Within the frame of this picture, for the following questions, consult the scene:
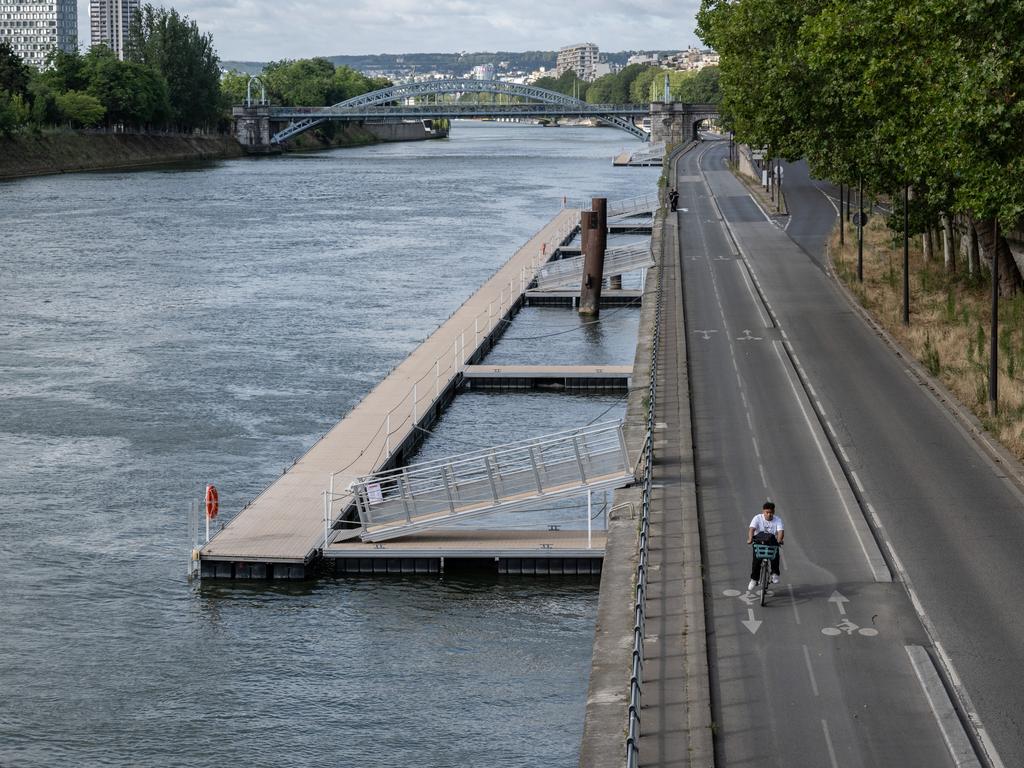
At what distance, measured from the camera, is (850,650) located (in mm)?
19812

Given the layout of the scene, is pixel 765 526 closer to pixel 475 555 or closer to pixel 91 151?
pixel 475 555

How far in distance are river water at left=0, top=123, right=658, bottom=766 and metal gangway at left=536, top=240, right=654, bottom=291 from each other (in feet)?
9.77

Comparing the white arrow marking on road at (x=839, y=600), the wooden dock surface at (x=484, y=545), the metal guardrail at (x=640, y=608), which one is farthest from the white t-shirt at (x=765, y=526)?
the wooden dock surface at (x=484, y=545)

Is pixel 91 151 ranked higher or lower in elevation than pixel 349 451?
higher

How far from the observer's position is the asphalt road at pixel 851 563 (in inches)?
690

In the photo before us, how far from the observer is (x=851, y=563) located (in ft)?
76.9

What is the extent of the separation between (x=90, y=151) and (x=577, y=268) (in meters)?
102

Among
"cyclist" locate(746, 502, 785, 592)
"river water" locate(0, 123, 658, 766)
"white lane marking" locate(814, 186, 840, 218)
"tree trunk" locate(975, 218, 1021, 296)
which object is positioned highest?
"white lane marking" locate(814, 186, 840, 218)

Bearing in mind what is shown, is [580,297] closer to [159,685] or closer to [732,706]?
[159,685]

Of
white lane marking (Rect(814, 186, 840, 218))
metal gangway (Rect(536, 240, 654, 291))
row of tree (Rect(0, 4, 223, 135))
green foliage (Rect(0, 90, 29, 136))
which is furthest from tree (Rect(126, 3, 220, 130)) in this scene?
metal gangway (Rect(536, 240, 654, 291))

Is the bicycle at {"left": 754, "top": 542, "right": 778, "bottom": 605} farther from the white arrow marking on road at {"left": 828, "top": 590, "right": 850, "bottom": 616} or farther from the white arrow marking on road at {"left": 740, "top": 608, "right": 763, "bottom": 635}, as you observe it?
the white arrow marking on road at {"left": 828, "top": 590, "right": 850, "bottom": 616}

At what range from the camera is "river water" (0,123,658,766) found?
2300 centimetres

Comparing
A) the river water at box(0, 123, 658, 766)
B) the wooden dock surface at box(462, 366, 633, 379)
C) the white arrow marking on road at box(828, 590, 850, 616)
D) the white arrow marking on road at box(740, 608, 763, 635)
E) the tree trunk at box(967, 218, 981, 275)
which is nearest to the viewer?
the white arrow marking on road at box(740, 608, 763, 635)

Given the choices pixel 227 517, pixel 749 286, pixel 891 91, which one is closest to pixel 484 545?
pixel 227 517
